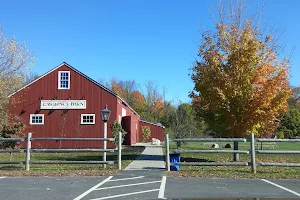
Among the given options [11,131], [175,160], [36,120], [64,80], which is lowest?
[175,160]

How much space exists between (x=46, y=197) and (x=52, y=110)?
20895 millimetres

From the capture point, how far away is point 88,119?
28.3 meters

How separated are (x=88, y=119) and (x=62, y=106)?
2.44 meters

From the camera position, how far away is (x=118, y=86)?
7769cm

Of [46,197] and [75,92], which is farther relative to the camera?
[75,92]

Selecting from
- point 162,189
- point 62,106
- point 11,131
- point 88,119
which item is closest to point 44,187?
point 162,189

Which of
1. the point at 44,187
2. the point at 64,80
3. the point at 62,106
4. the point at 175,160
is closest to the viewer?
the point at 44,187

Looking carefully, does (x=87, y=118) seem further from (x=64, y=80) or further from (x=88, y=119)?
(x=64, y=80)

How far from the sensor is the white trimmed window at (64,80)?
28328 millimetres

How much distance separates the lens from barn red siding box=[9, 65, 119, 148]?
2814 cm

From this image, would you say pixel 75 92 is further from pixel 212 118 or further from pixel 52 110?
pixel 212 118

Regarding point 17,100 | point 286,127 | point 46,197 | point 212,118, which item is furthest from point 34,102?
point 286,127

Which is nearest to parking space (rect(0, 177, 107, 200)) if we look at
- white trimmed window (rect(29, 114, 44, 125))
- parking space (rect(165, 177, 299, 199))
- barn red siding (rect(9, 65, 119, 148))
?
parking space (rect(165, 177, 299, 199))

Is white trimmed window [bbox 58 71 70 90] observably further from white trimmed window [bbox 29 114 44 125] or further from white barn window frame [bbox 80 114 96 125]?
white trimmed window [bbox 29 114 44 125]
